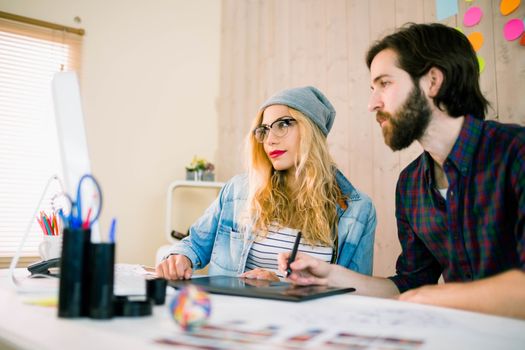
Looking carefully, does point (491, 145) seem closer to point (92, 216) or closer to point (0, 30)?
point (92, 216)

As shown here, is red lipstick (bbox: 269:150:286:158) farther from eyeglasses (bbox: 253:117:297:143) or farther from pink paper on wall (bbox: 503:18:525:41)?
pink paper on wall (bbox: 503:18:525:41)

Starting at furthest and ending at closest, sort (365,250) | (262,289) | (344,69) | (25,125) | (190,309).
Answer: (25,125)
(344,69)
(365,250)
(262,289)
(190,309)

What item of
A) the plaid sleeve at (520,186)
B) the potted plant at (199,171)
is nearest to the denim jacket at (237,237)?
the plaid sleeve at (520,186)

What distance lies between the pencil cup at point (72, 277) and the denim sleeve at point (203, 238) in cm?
88

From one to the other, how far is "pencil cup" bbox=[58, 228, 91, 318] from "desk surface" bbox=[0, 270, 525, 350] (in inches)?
0.7

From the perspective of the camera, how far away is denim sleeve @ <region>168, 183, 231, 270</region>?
5.22 feet

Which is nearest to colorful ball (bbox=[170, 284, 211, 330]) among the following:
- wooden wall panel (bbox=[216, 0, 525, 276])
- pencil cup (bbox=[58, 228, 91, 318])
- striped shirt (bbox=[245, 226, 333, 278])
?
pencil cup (bbox=[58, 228, 91, 318])

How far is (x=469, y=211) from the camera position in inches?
44.8

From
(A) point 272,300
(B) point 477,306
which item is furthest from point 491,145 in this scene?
(A) point 272,300

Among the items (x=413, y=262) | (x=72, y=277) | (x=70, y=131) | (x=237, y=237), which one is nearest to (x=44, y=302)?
(x=72, y=277)

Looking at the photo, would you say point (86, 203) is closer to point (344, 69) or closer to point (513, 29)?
point (513, 29)

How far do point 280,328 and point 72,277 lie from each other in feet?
1.04

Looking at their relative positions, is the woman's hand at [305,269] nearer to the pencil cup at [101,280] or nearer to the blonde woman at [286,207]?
the blonde woman at [286,207]

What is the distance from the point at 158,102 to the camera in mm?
3057
